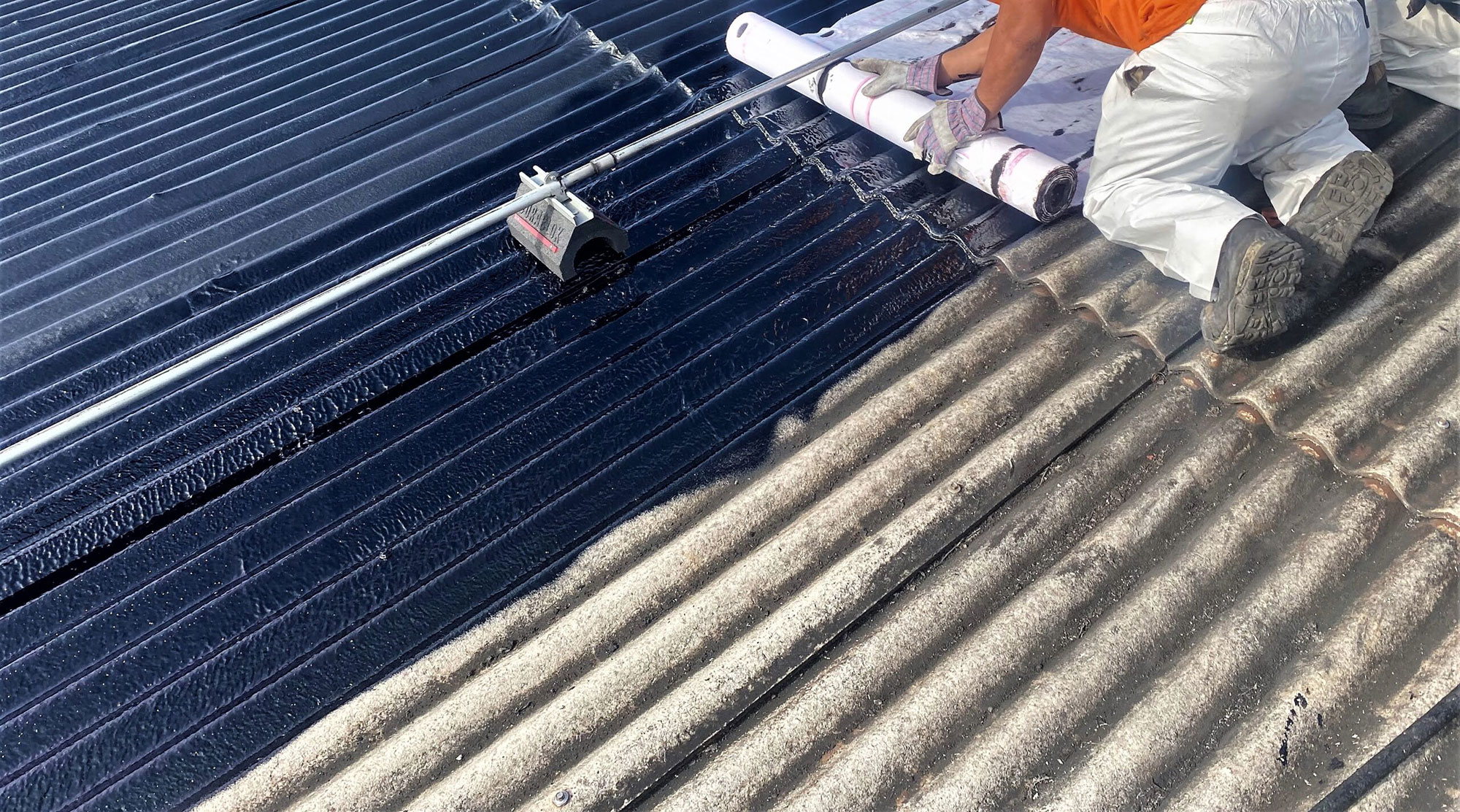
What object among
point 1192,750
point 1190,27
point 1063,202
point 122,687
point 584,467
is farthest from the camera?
point 1063,202

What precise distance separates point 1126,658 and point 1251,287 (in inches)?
40.9

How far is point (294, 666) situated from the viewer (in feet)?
6.59

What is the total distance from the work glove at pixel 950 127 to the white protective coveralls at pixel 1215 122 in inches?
15.0

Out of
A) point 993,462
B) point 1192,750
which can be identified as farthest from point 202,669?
point 1192,750

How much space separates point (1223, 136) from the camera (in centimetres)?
259

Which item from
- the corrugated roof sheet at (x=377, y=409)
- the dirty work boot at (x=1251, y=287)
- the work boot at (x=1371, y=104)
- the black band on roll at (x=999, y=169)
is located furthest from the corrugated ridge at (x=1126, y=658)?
the work boot at (x=1371, y=104)

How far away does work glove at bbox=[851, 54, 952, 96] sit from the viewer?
3088 millimetres

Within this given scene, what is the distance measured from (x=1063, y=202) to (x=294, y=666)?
2567 millimetres

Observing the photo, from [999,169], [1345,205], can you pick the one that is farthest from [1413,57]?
[999,169]

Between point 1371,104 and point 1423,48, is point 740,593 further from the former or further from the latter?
point 1423,48

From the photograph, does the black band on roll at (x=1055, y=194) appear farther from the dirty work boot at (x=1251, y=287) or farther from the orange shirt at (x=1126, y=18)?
the dirty work boot at (x=1251, y=287)

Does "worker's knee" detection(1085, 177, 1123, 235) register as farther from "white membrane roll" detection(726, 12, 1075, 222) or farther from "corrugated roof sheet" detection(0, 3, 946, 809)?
"corrugated roof sheet" detection(0, 3, 946, 809)

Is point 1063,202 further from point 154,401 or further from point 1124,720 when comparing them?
point 154,401

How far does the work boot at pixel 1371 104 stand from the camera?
2.90 meters
